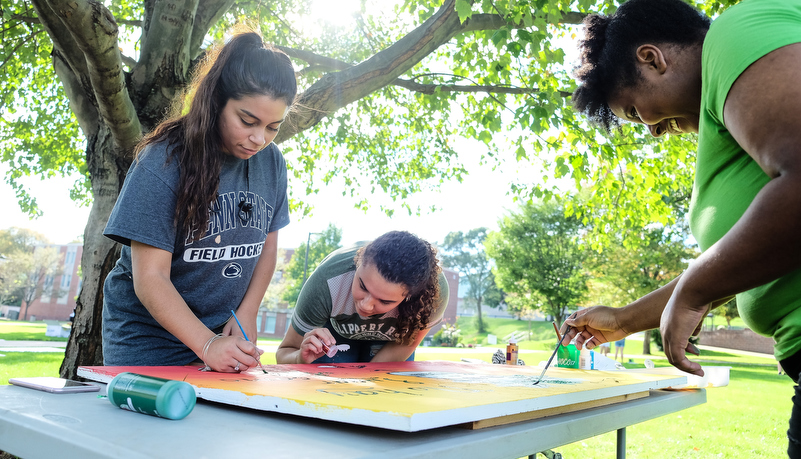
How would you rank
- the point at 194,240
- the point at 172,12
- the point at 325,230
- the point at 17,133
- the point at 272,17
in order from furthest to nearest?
the point at 325,230
the point at 17,133
the point at 272,17
the point at 172,12
the point at 194,240

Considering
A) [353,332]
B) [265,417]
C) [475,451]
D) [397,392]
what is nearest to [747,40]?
[475,451]

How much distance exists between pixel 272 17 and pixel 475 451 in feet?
22.8

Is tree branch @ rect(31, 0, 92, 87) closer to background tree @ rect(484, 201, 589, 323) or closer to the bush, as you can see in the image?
background tree @ rect(484, 201, 589, 323)

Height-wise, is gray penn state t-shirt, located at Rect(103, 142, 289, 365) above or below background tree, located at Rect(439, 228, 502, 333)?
below

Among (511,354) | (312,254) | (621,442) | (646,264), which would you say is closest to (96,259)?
(511,354)

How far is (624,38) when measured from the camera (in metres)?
1.22

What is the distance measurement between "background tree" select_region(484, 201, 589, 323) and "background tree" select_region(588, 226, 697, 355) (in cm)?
255

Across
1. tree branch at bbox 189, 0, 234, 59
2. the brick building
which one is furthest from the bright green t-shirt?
the brick building

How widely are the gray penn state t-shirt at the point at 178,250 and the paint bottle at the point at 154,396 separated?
2.13 ft

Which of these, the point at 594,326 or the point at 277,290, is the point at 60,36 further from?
the point at 277,290

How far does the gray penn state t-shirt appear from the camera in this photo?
1.52 metres

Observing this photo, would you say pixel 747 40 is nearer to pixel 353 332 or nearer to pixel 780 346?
pixel 780 346

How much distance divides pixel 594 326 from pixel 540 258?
1010 inches

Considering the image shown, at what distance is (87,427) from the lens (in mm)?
752
